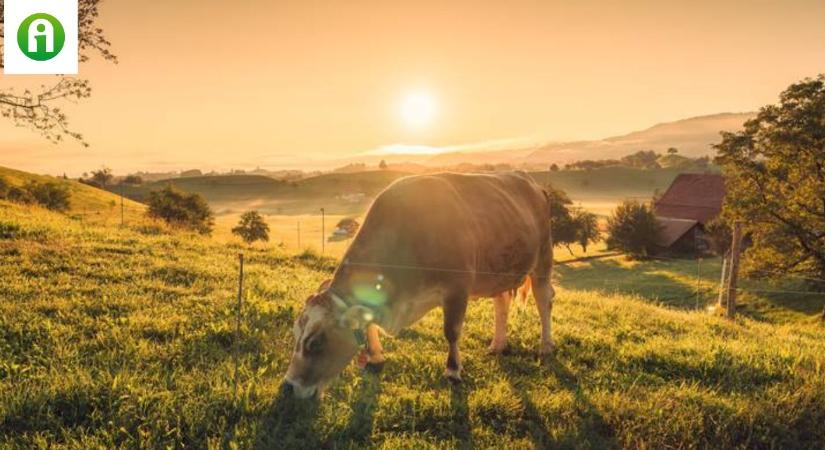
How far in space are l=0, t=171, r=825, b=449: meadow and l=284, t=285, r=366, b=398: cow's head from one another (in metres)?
0.23

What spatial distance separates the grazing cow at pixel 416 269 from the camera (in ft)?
16.5

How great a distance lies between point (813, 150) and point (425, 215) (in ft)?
108

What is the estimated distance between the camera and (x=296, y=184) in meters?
193

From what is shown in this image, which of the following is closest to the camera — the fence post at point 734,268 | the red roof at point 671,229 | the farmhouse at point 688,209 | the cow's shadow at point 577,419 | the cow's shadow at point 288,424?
the cow's shadow at point 288,424

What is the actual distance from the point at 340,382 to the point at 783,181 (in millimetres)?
34519

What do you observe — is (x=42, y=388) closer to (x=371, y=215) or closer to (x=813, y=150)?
(x=371, y=215)

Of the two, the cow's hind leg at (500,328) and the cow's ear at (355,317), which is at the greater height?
the cow's ear at (355,317)

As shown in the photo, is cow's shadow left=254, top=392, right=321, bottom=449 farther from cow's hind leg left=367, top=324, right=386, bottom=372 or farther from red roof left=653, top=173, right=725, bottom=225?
red roof left=653, top=173, right=725, bottom=225

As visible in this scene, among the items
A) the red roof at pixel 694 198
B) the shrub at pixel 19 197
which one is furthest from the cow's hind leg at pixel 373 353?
the red roof at pixel 694 198

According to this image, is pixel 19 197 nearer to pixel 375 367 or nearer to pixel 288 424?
pixel 375 367

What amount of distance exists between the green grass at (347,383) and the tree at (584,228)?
61.0 meters

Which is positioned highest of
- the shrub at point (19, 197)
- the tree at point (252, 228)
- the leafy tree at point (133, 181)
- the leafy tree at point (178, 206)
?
the leafy tree at point (133, 181)

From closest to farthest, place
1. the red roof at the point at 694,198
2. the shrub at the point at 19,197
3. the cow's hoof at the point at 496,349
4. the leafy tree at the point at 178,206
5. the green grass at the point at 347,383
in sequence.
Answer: the green grass at the point at 347,383 < the cow's hoof at the point at 496,349 < the shrub at the point at 19,197 < the leafy tree at the point at 178,206 < the red roof at the point at 694,198

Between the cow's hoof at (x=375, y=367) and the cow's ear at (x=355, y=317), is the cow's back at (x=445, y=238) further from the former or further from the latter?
the cow's hoof at (x=375, y=367)
